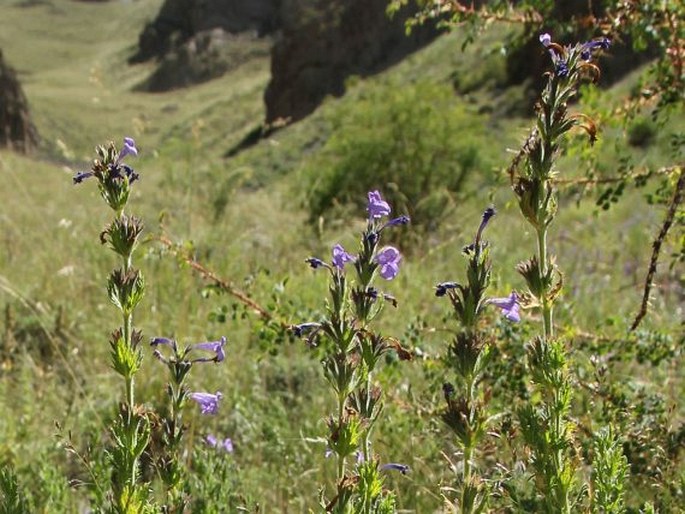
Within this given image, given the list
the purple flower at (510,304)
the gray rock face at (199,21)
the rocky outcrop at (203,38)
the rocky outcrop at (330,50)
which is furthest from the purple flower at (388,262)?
the gray rock face at (199,21)

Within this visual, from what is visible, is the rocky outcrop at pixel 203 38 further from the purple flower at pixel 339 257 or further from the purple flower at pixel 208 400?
the purple flower at pixel 339 257

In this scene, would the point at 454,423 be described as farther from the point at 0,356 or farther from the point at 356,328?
the point at 0,356

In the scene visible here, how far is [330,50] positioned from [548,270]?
40.3 metres

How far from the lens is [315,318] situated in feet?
9.41

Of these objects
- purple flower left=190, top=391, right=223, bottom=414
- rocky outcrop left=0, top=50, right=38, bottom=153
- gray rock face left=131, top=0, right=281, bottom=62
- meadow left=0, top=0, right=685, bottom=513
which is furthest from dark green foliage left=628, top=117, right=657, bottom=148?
gray rock face left=131, top=0, right=281, bottom=62

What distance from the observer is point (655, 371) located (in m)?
3.62

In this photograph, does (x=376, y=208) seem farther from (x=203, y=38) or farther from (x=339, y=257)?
(x=203, y=38)

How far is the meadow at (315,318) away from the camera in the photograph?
2.34 metres

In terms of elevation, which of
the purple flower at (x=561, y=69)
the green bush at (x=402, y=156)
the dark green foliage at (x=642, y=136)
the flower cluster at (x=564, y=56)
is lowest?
the purple flower at (x=561, y=69)

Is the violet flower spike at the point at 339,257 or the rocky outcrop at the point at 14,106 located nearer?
the violet flower spike at the point at 339,257

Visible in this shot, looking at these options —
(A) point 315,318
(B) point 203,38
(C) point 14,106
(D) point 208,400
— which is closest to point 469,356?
(D) point 208,400

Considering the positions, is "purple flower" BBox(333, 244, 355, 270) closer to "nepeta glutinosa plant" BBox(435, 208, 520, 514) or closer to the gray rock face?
"nepeta glutinosa plant" BBox(435, 208, 520, 514)

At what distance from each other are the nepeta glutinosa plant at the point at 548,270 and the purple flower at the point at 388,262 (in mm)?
216

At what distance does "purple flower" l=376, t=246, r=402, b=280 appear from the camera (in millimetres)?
1325
